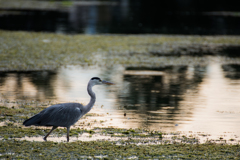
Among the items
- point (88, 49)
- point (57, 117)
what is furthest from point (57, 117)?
point (88, 49)

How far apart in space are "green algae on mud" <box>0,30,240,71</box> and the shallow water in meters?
1.25

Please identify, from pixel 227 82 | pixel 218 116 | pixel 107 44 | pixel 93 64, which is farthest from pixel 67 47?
pixel 218 116

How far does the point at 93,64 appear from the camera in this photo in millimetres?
20109

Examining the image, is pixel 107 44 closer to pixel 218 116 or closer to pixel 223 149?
pixel 218 116

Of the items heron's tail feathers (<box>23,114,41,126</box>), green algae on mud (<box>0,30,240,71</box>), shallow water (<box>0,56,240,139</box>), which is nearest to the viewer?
heron's tail feathers (<box>23,114,41,126</box>)

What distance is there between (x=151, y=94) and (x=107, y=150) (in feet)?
22.2

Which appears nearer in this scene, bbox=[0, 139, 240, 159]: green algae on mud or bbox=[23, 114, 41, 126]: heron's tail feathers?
bbox=[0, 139, 240, 159]: green algae on mud

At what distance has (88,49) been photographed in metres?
24.2

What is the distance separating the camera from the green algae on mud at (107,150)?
25.2 ft

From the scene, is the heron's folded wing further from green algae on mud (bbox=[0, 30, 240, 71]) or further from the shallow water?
green algae on mud (bbox=[0, 30, 240, 71])

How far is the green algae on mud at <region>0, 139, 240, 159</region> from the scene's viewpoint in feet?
25.2

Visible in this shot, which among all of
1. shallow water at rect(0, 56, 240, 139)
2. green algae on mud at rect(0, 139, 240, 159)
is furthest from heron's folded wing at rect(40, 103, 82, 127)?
shallow water at rect(0, 56, 240, 139)

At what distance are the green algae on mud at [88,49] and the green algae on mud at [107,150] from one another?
10.6 m

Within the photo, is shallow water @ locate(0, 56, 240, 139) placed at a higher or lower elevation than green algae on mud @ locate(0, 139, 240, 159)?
higher
